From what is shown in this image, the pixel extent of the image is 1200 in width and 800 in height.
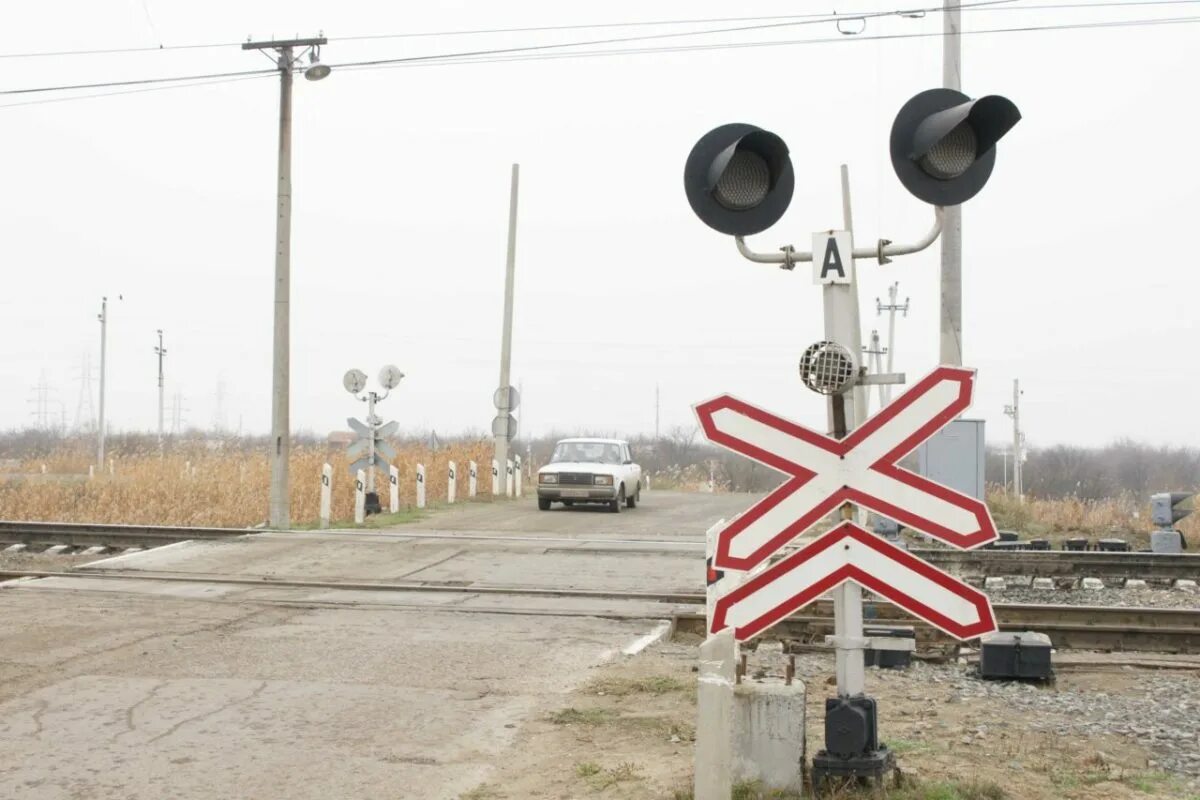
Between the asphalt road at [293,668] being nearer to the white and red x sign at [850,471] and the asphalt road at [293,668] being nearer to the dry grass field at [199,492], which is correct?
the white and red x sign at [850,471]

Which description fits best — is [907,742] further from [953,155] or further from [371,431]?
[371,431]

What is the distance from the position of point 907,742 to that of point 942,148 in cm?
291

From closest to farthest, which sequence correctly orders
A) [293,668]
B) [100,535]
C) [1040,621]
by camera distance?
1. [293,668]
2. [1040,621]
3. [100,535]

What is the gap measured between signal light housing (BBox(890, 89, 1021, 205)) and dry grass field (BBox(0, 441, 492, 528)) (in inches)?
753

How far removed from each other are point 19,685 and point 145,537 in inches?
406

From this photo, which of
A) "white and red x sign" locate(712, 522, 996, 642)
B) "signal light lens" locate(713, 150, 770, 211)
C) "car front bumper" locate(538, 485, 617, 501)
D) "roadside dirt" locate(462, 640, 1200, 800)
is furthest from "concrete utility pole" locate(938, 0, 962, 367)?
"white and red x sign" locate(712, 522, 996, 642)

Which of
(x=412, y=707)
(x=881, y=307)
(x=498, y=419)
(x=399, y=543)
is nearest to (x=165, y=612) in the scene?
(x=412, y=707)

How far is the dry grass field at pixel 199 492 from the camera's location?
81.3ft

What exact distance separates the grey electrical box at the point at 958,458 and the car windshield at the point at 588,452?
940cm

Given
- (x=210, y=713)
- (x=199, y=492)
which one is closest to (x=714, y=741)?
(x=210, y=713)

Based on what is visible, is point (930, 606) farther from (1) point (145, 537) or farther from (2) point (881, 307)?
(2) point (881, 307)

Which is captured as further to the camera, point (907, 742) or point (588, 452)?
point (588, 452)

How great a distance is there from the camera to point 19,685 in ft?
28.1

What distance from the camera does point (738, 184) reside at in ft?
20.6
